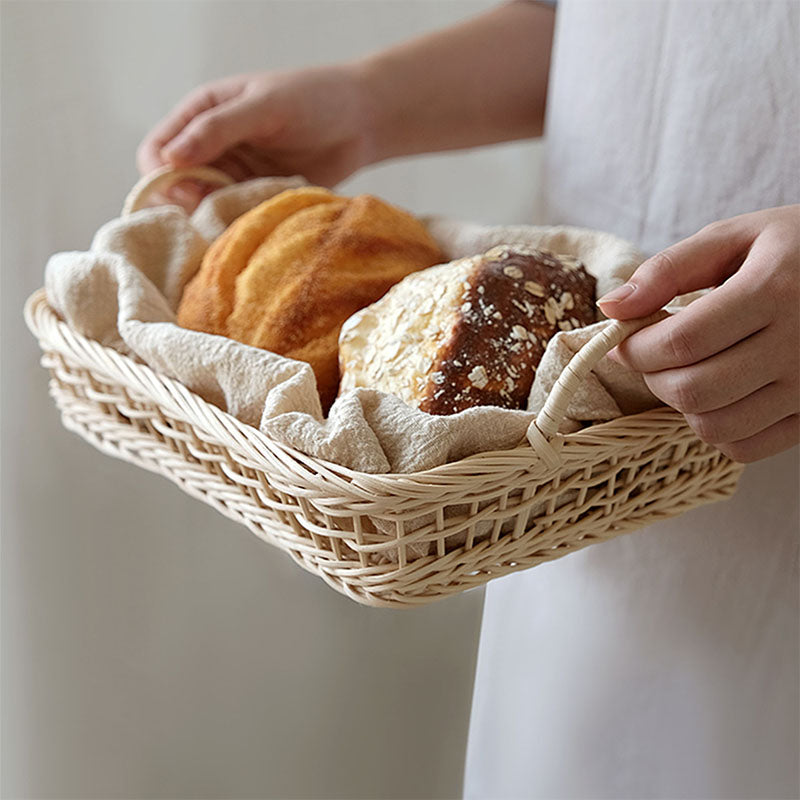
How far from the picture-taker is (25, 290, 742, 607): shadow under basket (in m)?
0.44

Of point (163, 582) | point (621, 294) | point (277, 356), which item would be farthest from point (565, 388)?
point (163, 582)

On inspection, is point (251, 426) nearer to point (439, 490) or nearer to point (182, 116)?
point (439, 490)

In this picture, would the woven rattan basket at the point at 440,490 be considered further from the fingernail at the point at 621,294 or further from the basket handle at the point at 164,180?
the basket handle at the point at 164,180

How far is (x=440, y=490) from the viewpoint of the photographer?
1.40ft

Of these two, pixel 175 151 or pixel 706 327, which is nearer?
pixel 706 327

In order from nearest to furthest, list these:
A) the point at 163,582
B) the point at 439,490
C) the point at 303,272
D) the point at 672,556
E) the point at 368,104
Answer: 1. the point at 439,490
2. the point at 303,272
3. the point at 672,556
4. the point at 368,104
5. the point at 163,582

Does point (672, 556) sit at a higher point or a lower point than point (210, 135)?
lower

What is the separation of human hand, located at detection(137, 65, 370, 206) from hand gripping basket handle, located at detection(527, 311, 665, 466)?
0.43 meters

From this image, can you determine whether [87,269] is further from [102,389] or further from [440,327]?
[440,327]

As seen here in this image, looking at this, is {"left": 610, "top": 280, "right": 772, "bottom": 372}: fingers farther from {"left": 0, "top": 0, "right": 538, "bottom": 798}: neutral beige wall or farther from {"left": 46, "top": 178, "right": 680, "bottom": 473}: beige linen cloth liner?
{"left": 0, "top": 0, "right": 538, "bottom": 798}: neutral beige wall

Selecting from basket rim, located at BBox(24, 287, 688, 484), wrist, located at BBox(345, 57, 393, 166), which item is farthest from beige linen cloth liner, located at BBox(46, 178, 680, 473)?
wrist, located at BBox(345, 57, 393, 166)

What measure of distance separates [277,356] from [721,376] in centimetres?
22

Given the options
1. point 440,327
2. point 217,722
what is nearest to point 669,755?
point 440,327

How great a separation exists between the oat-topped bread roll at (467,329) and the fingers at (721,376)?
9 centimetres
